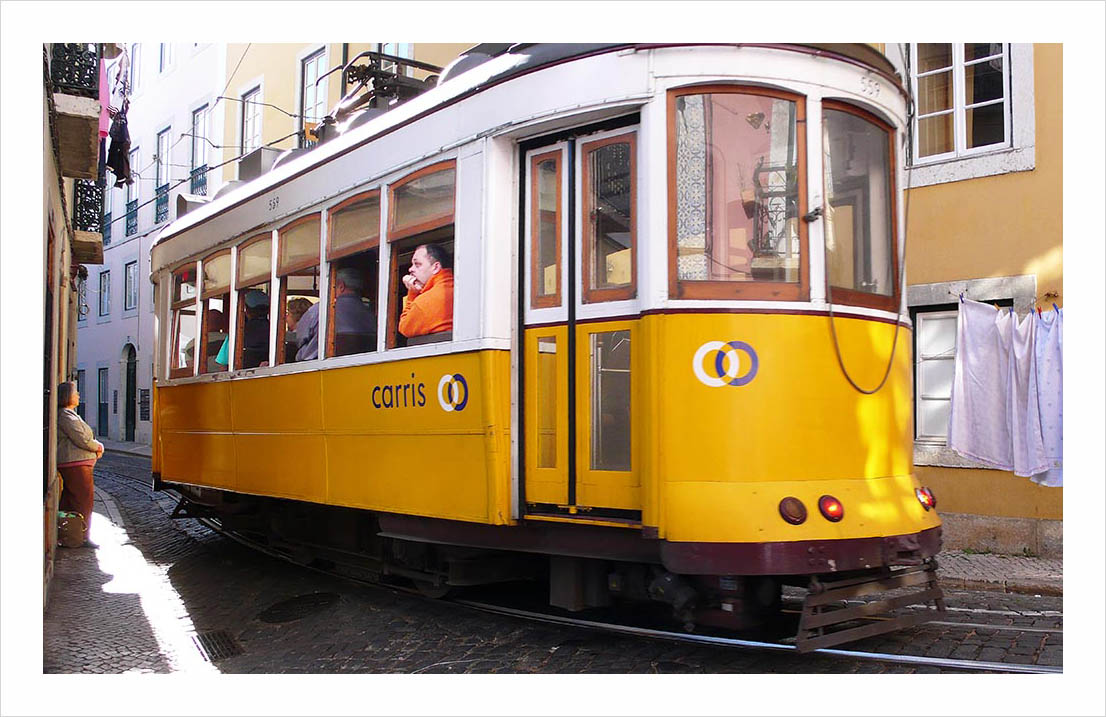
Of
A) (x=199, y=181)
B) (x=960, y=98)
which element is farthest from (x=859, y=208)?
(x=199, y=181)

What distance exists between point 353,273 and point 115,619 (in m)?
2.70

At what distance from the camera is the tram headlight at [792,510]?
4551 mm

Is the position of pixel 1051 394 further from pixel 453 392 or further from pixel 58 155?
pixel 58 155

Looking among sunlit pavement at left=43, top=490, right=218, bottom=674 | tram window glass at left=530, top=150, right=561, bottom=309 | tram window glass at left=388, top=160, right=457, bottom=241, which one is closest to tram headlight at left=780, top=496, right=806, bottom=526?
tram window glass at left=530, top=150, right=561, bottom=309

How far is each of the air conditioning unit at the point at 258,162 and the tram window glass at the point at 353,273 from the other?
2.06m

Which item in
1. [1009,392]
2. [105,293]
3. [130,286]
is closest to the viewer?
[1009,392]

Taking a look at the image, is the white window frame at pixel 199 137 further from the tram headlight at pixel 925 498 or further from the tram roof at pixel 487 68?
the tram headlight at pixel 925 498

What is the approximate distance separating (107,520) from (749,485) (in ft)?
28.3

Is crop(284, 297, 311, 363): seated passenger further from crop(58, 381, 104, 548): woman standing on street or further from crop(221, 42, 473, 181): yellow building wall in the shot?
crop(221, 42, 473, 181): yellow building wall

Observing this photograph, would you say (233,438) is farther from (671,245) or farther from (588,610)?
(671,245)

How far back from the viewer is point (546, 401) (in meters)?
5.20

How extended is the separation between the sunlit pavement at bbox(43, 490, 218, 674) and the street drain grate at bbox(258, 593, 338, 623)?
478 mm

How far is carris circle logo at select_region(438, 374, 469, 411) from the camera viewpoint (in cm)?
538

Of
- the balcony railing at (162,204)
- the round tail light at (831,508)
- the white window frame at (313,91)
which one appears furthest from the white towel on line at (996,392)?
the balcony railing at (162,204)
